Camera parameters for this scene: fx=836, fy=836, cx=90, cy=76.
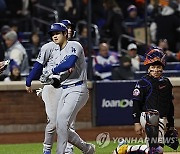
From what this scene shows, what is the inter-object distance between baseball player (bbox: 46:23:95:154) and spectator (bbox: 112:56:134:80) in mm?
6280

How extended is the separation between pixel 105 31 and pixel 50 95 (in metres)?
8.60

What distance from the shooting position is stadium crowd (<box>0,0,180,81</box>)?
17062 millimetres

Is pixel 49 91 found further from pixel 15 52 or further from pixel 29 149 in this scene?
pixel 15 52

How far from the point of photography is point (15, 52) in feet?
55.0

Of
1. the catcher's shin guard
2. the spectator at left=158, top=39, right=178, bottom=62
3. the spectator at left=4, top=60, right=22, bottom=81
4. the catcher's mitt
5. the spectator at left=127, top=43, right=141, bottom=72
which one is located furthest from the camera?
the spectator at left=158, top=39, right=178, bottom=62

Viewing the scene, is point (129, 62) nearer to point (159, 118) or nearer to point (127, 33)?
point (127, 33)

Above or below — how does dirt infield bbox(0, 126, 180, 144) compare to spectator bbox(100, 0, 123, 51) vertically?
below

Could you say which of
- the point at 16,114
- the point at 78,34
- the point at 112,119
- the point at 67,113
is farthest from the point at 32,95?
the point at 67,113

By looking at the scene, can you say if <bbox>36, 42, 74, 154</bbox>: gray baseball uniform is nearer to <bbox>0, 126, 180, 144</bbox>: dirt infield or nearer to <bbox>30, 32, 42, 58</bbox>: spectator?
<bbox>0, 126, 180, 144</bbox>: dirt infield

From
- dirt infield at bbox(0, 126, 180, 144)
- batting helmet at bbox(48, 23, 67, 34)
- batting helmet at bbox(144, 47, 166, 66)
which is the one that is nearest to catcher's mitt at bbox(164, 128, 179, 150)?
batting helmet at bbox(144, 47, 166, 66)

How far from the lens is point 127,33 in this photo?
1952 centimetres

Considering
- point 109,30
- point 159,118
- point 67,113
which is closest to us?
point 159,118

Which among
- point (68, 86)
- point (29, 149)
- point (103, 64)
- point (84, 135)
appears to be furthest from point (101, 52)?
point (68, 86)

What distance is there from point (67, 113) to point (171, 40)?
924cm
